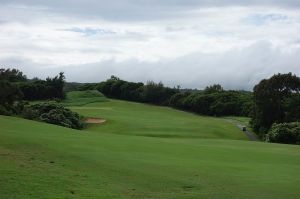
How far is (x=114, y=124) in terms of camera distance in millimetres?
80125

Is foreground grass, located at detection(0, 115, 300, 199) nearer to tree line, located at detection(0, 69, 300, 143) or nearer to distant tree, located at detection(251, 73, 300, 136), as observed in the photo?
tree line, located at detection(0, 69, 300, 143)

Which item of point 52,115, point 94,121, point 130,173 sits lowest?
point 94,121

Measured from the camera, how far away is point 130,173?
22891 millimetres

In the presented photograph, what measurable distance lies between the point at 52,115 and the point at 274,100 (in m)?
38.8

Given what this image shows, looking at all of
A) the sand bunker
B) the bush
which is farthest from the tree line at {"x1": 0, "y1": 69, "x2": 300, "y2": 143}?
the sand bunker

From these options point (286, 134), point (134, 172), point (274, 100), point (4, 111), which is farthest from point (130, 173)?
point (274, 100)

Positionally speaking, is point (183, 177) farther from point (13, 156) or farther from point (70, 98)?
point (70, 98)

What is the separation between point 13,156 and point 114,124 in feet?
182

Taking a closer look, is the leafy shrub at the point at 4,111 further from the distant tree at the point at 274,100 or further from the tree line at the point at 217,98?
the distant tree at the point at 274,100

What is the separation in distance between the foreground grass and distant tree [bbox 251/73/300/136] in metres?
49.6

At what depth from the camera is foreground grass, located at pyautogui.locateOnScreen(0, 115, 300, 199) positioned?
718 inches

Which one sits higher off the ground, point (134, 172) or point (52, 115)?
point (134, 172)

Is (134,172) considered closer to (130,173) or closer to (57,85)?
(130,173)

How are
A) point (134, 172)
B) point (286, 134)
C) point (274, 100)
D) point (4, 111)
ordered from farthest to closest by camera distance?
point (274, 100)
point (4, 111)
point (286, 134)
point (134, 172)
